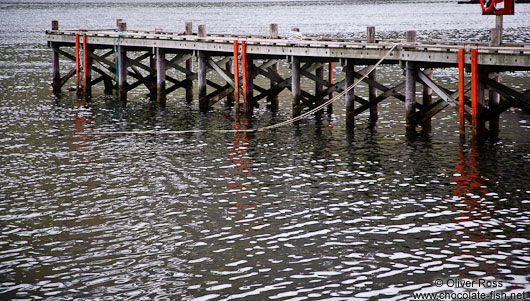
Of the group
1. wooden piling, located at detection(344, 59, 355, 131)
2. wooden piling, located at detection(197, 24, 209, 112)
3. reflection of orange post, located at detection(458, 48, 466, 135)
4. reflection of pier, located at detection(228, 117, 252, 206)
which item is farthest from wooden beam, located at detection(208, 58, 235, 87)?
reflection of orange post, located at detection(458, 48, 466, 135)

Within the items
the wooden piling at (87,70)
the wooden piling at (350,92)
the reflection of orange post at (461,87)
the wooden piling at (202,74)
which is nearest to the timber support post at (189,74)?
the wooden piling at (202,74)

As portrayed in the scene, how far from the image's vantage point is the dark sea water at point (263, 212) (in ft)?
43.8

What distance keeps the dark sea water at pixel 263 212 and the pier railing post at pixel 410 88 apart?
Result: 82 cm

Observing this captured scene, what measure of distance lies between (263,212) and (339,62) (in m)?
12.6

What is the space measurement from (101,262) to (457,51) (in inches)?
602

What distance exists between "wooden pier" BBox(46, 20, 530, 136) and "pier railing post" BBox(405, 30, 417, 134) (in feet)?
0.11

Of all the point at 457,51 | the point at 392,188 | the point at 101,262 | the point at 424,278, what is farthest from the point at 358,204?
the point at 457,51

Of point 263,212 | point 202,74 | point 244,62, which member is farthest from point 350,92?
point 263,212

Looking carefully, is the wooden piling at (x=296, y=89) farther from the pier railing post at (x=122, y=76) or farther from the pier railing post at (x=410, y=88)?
the pier railing post at (x=122, y=76)

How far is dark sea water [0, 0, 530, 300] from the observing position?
13336 millimetres

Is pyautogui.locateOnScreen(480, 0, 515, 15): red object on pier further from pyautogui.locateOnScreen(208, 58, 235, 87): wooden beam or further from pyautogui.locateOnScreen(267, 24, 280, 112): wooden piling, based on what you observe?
pyautogui.locateOnScreen(208, 58, 235, 87): wooden beam

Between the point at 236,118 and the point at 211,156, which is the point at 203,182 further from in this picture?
the point at 236,118

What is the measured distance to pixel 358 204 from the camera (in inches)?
712

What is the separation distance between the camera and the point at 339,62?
94.9 ft
